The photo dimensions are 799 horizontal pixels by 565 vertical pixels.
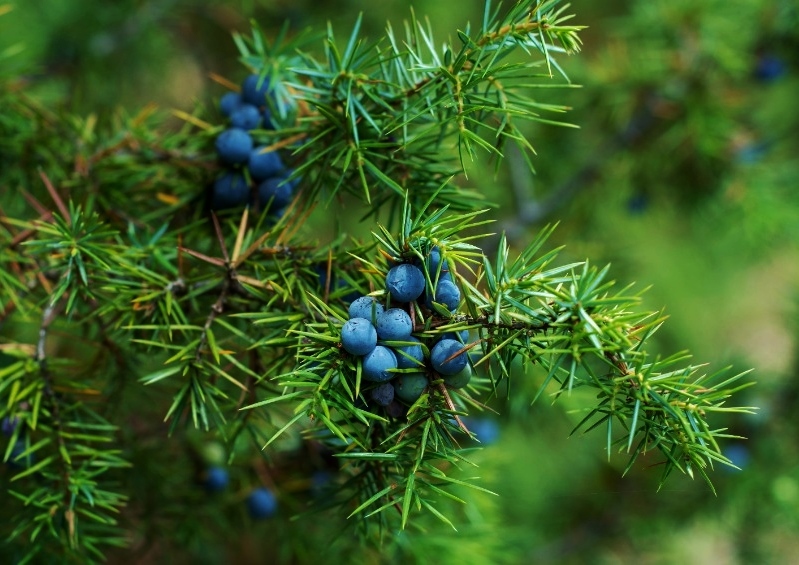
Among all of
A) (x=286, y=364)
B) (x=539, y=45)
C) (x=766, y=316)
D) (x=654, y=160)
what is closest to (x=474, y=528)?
(x=286, y=364)

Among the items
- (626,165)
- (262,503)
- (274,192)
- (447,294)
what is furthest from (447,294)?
(626,165)

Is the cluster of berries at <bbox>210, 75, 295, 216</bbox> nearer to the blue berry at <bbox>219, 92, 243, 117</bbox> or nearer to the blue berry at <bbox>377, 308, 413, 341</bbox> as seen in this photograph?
the blue berry at <bbox>219, 92, 243, 117</bbox>

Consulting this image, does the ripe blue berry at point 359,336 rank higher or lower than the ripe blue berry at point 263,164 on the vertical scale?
lower

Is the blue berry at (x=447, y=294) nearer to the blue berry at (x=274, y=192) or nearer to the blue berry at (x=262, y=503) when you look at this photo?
the blue berry at (x=274, y=192)

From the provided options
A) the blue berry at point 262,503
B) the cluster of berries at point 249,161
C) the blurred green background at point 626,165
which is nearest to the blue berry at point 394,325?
the cluster of berries at point 249,161

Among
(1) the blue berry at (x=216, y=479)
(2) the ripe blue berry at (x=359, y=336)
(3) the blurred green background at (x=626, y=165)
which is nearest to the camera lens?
(2) the ripe blue berry at (x=359, y=336)

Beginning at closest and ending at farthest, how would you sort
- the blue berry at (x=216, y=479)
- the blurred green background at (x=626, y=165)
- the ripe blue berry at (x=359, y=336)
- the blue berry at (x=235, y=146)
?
1. the ripe blue berry at (x=359, y=336)
2. the blue berry at (x=235, y=146)
3. the blue berry at (x=216, y=479)
4. the blurred green background at (x=626, y=165)

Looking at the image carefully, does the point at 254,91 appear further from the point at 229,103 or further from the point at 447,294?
the point at 447,294

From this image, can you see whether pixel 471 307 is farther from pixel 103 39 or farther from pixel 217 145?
pixel 103 39

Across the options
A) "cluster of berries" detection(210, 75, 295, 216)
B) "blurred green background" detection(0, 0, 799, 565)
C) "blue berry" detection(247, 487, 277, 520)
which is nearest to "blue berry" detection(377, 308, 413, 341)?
"cluster of berries" detection(210, 75, 295, 216)
